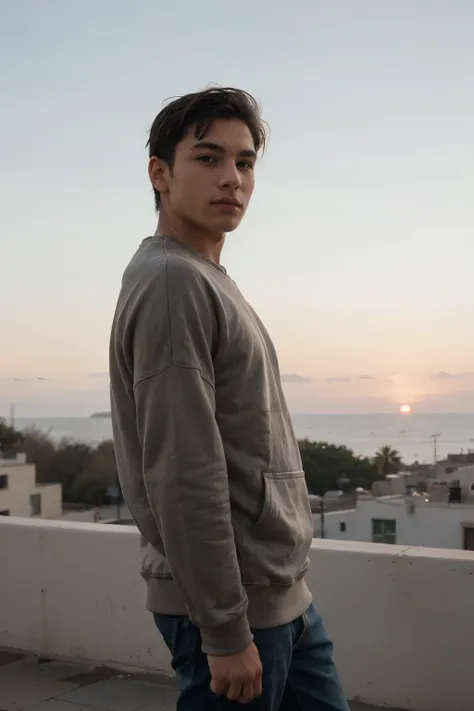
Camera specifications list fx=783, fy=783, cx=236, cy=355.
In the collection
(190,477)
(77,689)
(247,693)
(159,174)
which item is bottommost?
(77,689)

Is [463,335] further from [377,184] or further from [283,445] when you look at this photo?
[283,445]

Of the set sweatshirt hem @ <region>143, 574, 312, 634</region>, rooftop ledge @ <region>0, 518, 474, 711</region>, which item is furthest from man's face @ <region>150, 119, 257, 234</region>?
rooftop ledge @ <region>0, 518, 474, 711</region>

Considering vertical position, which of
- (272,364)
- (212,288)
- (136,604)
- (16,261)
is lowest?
(136,604)

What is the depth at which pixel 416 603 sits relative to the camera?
9.09 feet

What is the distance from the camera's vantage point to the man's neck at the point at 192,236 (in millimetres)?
1522

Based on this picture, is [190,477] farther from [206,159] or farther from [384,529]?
[384,529]

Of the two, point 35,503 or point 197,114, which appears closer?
point 197,114

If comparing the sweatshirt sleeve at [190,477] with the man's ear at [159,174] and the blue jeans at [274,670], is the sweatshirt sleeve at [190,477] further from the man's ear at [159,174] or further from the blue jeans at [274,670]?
the man's ear at [159,174]

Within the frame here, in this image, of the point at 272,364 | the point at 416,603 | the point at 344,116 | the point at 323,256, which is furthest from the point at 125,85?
the point at 323,256

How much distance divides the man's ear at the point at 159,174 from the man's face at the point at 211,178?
0.03 meters

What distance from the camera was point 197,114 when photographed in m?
1.49

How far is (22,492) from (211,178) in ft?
91.2

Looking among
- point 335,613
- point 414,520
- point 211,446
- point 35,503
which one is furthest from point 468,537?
point 35,503

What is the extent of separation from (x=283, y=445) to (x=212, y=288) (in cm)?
33
